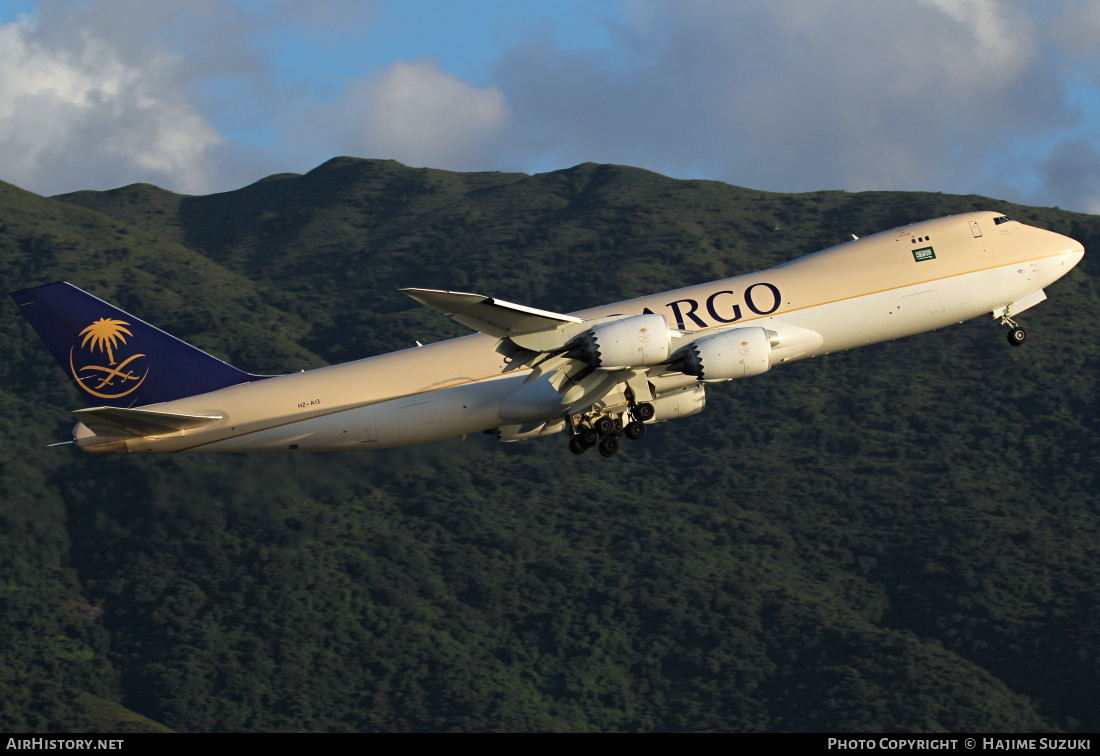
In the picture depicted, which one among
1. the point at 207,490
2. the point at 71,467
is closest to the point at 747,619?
the point at 207,490

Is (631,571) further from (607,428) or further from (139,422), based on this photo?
(139,422)

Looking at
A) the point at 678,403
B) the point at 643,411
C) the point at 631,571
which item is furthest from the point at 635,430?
the point at 631,571

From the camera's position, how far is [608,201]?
194875 millimetres

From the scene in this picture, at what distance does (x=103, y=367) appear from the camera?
42.6 metres

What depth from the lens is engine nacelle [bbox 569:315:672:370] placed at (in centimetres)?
3903

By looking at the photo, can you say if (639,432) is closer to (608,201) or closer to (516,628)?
(516,628)

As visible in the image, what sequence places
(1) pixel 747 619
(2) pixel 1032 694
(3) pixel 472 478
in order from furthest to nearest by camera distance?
(3) pixel 472 478 < (1) pixel 747 619 < (2) pixel 1032 694

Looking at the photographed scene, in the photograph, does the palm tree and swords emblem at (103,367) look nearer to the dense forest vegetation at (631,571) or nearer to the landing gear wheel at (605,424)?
the landing gear wheel at (605,424)

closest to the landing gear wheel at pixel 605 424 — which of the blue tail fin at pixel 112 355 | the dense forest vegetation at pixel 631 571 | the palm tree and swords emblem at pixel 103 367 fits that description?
the blue tail fin at pixel 112 355

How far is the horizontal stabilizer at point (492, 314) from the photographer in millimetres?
36500

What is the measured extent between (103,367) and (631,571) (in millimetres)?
89783

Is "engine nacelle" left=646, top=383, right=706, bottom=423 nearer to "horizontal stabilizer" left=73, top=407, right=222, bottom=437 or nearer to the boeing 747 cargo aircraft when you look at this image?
the boeing 747 cargo aircraft

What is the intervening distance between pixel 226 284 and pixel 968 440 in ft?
328
